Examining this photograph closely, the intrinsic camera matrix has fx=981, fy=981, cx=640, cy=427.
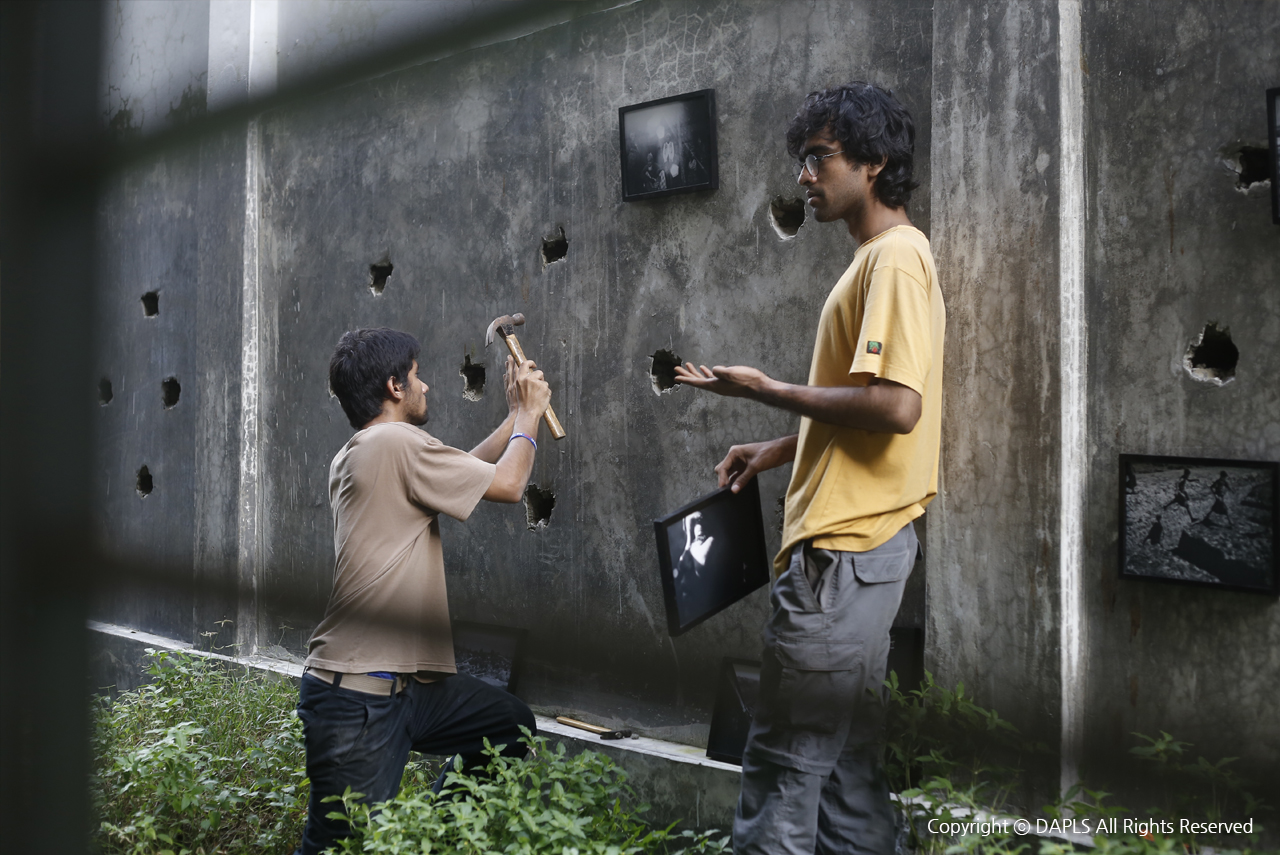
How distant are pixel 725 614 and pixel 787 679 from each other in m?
1.22

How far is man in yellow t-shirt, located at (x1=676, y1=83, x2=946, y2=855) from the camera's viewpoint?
1964mm

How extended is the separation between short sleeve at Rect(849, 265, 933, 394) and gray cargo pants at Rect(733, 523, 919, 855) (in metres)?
0.39

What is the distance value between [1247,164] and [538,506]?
2529 mm

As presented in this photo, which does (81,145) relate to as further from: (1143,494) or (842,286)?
(1143,494)

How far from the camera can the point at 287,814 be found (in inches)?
124

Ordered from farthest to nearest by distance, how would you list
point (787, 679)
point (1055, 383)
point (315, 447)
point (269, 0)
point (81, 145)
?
1. point (315, 447)
2. point (269, 0)
3. point (1055, 383)
4. point (787, 679)
5. point (81, 145)

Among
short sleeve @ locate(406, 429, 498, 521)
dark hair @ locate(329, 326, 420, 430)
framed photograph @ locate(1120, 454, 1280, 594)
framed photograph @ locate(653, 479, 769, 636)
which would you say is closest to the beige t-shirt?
short sleeve @ locate(406, 429, 498, 521)

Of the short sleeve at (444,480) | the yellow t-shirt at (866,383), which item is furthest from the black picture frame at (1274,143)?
the short sleeve at (444,480)

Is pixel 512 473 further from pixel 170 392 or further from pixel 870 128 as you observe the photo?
pixel 170 392

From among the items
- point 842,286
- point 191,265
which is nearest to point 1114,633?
point 842,286

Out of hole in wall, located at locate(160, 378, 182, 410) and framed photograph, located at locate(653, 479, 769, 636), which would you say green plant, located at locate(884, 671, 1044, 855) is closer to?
framed photograph, located at locate(653, 479, 769, 636)

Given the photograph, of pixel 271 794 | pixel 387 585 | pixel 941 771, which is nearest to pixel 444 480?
pixel 387 585

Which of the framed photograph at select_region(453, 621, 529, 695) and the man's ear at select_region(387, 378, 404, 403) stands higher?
the man's ear at select_region(387, 378, 404, 403)

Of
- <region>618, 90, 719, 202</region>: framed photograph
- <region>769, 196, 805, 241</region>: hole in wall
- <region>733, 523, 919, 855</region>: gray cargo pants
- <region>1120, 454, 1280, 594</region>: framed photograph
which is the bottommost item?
<region>733, 523, 919, 855</region>: gray cargo pants
